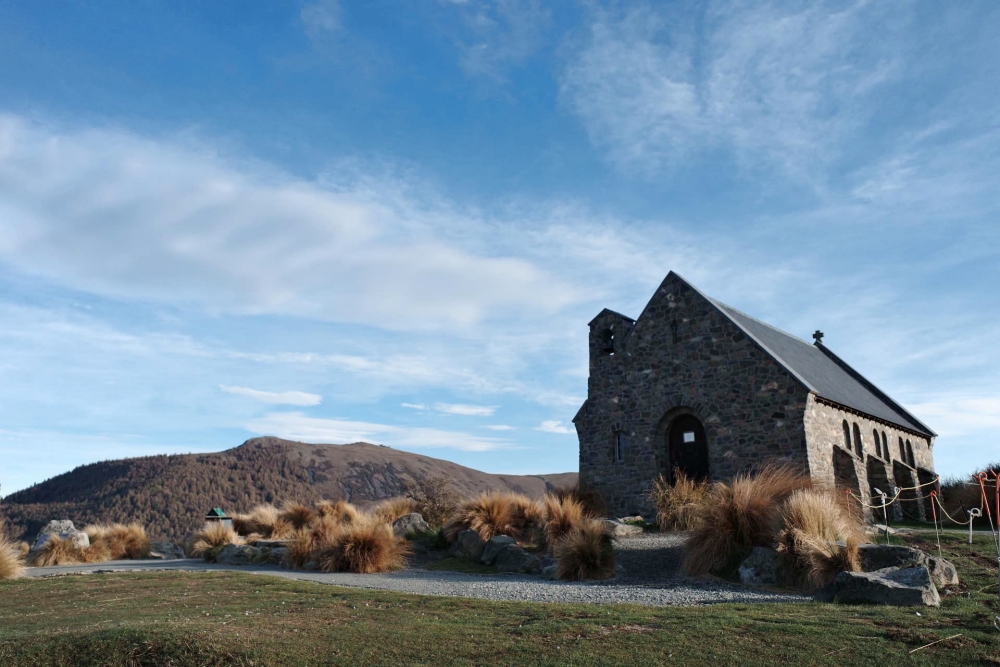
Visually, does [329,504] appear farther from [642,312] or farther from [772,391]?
[772,391]

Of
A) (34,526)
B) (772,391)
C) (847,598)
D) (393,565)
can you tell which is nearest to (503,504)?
(393,565)

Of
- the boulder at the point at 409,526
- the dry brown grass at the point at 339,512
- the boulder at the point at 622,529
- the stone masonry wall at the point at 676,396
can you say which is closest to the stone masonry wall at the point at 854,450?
the stone masonry wall at the point at 676,396

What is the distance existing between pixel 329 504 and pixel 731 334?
13626 millimetres

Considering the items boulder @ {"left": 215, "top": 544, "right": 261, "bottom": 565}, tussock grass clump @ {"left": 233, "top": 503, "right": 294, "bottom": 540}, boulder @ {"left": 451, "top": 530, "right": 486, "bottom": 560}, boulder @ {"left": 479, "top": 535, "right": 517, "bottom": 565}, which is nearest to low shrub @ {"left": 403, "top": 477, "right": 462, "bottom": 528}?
boulder @ {"left": 451, "top": 530, "right": 486, "bottom": 560}

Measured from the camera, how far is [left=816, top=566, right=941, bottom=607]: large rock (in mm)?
8516

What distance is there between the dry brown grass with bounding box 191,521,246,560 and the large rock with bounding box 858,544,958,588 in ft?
49.2

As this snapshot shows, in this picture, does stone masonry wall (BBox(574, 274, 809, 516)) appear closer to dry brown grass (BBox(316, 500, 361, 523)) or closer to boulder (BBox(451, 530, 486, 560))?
boulder (BBox(451, 530, 486, 560))

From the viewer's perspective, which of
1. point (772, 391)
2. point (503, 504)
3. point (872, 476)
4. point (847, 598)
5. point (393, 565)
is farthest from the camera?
point (872, 476)

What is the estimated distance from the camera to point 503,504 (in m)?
17.5

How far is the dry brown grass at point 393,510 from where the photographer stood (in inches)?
818

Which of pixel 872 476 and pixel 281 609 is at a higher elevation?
pixel 872 476

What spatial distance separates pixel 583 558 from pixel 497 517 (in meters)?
4.69

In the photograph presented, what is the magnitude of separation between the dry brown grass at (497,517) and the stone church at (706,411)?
5.34m

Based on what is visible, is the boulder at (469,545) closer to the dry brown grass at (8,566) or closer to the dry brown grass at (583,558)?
the dry brown grass at (583,558)
